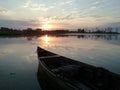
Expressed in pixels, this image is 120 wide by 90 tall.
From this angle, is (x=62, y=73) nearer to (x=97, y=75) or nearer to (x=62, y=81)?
(x=62, y=81)

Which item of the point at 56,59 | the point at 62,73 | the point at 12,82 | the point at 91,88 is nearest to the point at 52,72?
the point at 62,73

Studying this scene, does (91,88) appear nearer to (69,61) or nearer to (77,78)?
(77,78)

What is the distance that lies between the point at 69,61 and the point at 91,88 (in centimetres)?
456

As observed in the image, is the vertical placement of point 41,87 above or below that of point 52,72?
below

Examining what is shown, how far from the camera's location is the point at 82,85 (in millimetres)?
8469

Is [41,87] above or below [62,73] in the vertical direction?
below

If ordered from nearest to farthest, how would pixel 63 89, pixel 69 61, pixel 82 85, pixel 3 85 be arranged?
pixel 63 89, pixel 82 85, pixel 3 85, pixel 69 61

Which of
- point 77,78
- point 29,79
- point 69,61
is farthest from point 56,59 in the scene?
point 77,78

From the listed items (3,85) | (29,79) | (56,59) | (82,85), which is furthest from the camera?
(56,59)

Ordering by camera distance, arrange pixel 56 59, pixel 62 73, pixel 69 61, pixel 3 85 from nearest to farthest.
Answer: pixel 62 73
pixel 3 85
pixel 69 61
pixel 56 59

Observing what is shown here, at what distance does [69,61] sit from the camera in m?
12.4

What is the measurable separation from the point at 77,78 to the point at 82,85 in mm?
946

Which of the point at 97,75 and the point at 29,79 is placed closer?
the point at 97,75

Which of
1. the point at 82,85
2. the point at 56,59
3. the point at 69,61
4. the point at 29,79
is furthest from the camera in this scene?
the point at 56,59
